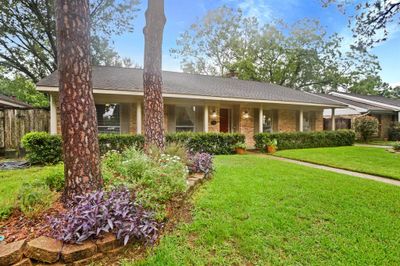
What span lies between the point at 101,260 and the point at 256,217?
80.5 inches

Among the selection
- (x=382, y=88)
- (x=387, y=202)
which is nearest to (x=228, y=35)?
(x=387, y=202)

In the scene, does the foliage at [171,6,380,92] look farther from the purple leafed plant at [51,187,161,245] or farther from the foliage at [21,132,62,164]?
the purple leafed plant at [51,187,161,245]

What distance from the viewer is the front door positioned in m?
13.0

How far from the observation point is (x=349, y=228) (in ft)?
9.61

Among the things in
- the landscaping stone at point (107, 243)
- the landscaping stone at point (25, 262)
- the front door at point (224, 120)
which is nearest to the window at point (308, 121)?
the front door at point (224, 120)

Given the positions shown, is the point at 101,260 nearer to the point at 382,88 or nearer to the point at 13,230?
the point at 13,230

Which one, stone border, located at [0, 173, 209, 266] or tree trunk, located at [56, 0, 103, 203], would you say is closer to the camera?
stone border, located at [0, 173, 209, 266]

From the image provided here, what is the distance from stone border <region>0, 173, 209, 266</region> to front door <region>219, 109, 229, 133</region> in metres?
11.1

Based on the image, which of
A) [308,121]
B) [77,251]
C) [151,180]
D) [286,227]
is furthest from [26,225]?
[308,121]

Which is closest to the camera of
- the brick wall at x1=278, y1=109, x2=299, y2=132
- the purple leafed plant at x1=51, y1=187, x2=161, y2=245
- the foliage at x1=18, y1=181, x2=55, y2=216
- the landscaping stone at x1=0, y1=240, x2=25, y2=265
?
the landscaping stone at x1=0, y1=240, x2=25, y2=265

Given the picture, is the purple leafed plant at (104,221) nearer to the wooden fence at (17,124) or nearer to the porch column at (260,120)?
the wooden fence at (17,124)

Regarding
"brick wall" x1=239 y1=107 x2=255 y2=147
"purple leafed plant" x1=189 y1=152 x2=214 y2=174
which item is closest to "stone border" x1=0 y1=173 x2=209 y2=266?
"purple leafed plant" x1=189 y1=152 x2=214 y2=174

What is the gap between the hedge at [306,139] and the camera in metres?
11.1

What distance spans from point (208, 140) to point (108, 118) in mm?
4698
